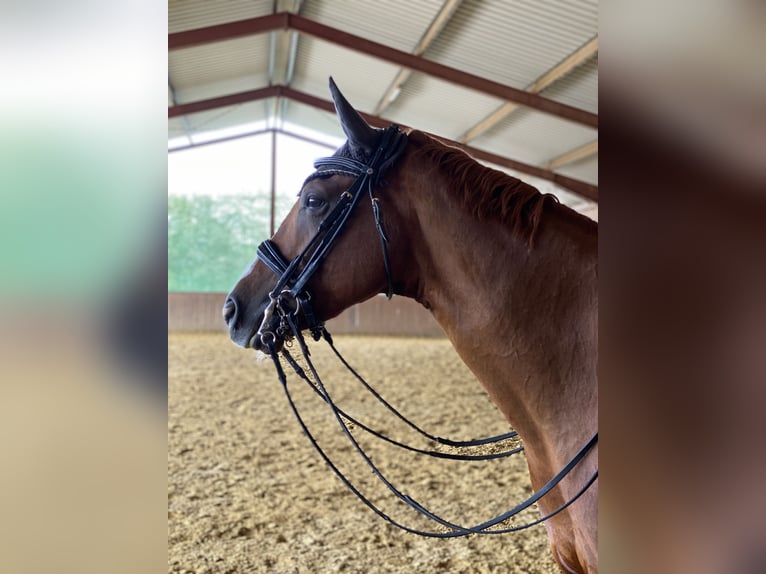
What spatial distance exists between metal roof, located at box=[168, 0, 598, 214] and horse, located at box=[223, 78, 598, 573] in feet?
20.0

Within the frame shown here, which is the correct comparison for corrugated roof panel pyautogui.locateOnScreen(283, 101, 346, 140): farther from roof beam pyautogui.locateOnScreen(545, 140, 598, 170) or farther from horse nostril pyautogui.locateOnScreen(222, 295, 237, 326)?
horse nostril pyautogui.locateOnScreen(222, 295, 237, 326)

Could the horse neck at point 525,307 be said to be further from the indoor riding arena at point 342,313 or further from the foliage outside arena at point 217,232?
the foliage outside arena at point 217,232

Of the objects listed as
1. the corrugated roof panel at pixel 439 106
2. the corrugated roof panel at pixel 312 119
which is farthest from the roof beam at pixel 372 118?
the corrugated roof panel at pixel 312 119

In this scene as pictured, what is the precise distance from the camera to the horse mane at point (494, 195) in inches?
55.9

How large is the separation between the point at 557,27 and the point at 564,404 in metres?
7.18

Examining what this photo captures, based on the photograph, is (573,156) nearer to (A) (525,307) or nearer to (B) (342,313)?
(B) (342,313)

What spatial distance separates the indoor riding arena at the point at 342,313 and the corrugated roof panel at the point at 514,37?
0.03 meters

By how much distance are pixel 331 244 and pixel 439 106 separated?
433 inches

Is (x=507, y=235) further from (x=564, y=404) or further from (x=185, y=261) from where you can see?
(x=185, y=261)
